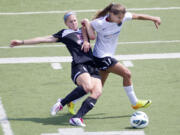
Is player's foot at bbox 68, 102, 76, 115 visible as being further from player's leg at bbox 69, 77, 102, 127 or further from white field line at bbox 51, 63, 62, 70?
white field line at bbox 51, 63, 62, 70

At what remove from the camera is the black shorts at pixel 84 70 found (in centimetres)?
1170

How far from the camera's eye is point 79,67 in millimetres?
11742

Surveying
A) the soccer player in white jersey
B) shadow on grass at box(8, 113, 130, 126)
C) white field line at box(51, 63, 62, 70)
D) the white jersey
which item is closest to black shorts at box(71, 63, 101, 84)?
the soccer player in white jersey

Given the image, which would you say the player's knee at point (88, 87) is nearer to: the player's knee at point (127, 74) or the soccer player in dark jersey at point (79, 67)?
the soccer player in dark jersey at point (79, 67)

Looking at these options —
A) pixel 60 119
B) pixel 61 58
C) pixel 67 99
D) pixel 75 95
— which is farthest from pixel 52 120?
pixel 61 58

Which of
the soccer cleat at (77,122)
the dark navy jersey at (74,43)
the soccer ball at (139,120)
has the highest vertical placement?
the dark navy jersey at (74,43)

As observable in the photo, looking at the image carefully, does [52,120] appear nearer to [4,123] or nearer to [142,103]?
[4,123]

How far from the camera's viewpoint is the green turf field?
38.4ft

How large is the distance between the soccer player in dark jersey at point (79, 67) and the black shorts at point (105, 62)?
0.09 metres

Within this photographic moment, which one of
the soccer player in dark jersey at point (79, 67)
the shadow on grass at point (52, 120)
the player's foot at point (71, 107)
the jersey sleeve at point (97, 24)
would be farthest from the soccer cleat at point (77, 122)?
the jersey sleeve at point (97, 24)

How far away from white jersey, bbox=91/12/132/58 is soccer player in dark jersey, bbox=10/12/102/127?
0.64ft

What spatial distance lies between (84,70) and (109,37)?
74 centimetres

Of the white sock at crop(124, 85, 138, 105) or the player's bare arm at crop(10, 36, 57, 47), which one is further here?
the white sock at crop(124, 85, 138, 105)

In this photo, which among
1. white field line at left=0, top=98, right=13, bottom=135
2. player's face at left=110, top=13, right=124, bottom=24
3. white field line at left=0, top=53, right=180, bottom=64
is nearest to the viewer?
white field line at left=0, top=98, right=13, bottom=135
